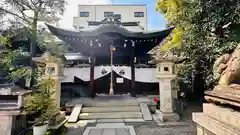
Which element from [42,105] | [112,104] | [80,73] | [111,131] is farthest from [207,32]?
[80,73]

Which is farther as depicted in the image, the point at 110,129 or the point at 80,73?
the point at 80,73

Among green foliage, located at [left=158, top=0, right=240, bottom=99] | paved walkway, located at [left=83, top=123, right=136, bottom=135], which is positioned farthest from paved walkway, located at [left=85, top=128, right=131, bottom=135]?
green foliage, located at [left=158, top=0, right=240, bottom=99]

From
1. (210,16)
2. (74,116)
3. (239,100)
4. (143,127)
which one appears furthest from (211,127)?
(74,116)

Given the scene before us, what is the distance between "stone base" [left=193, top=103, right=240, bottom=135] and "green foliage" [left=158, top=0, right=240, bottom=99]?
272 cm

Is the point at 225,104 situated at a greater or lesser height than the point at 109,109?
greater

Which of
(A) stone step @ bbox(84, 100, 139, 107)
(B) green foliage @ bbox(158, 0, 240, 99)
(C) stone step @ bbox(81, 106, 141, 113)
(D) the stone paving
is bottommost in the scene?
(D) the stone paving

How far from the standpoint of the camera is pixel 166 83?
6.35m

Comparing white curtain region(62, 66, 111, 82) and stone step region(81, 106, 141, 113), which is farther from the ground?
white curtain region(62, 66, 111, 82)

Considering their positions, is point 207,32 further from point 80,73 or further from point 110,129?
point 80,73

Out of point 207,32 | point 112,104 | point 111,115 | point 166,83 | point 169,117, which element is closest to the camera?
point 207,32

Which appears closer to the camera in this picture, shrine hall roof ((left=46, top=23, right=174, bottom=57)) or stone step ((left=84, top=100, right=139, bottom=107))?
stone step ((left=84, top=100, right=139, bottom=107))

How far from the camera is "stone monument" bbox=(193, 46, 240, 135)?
1.86 m

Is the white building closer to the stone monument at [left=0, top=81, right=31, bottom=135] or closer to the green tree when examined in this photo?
the green tree

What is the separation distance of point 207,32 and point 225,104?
433cm
